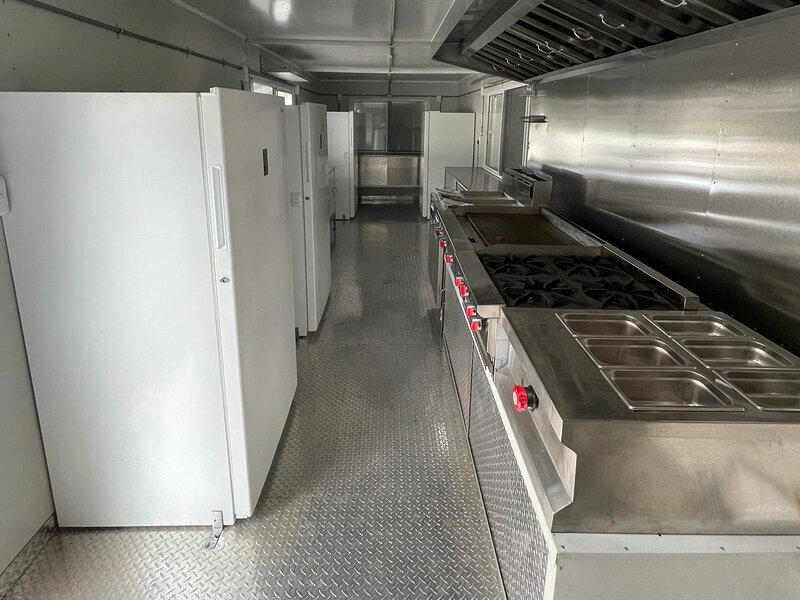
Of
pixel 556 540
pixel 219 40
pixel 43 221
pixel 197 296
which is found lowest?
pixel 556 540

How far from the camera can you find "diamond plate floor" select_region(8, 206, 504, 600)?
73.9 inches

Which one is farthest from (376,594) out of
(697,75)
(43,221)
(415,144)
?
(415,144)

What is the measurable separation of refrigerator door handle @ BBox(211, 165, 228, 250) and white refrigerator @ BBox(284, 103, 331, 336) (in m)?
1.73

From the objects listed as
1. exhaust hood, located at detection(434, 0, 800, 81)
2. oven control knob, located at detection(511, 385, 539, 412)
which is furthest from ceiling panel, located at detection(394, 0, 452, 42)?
oven control knob, located at detection(511, 385, 539, 412)

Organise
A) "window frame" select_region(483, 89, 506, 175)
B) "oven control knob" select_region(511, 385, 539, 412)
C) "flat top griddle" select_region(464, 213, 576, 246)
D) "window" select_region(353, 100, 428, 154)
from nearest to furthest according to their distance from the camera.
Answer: "oven control knob" select_region(511, 385, 539, 412) < "flat top griddle" select_region(464, 213, 576, 246) < "window frame" select_region(483, 89, 506, 175) < "window" select_region(353, 100, 428, 154)

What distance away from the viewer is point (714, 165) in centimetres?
186

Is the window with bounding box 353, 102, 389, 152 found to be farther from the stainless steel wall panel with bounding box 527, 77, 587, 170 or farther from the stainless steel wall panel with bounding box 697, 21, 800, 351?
the stainless steel wall panel with bounding box 697, 21, 800, 351

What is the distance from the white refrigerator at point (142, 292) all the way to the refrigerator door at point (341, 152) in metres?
5.97

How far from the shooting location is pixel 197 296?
1.89 metres

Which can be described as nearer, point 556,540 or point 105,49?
point 556,540

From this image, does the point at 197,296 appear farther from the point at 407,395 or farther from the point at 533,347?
Result: the point at 407,395

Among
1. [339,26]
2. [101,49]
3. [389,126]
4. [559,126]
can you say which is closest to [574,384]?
[101,49]

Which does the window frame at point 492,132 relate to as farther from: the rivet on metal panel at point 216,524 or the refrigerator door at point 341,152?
the rivet on metal panel at point 216,524

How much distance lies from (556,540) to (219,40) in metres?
4.13
